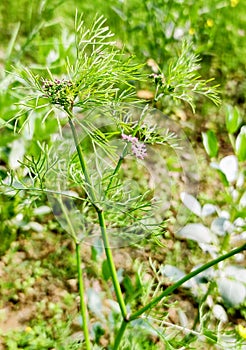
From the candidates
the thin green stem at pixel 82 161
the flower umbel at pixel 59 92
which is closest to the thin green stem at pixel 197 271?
the thin green stem at pixel 82 161

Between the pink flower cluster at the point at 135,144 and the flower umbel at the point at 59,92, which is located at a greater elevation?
the flower umbel at the point at 59,92

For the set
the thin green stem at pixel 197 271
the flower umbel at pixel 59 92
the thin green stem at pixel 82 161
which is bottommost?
the thin green stem at pixel 197 271

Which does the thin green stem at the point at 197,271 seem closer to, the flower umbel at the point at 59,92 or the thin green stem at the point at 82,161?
the thin green stem at the point at 82,161

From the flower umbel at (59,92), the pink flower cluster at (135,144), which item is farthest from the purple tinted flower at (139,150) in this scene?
the flower umbel at (59,92)

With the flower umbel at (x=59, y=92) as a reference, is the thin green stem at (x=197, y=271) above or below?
below

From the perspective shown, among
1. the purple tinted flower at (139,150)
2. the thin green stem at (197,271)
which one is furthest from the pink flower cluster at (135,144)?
the thin green stem at (197,271)

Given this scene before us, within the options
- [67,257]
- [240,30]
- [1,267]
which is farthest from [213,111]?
[1,267]

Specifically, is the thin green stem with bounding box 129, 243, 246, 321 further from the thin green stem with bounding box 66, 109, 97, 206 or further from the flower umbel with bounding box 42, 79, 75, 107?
the flower umbel with bounding box 42, 79, 75, 107

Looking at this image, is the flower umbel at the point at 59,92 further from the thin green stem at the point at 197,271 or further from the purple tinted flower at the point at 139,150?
the thin green stem at the point at 197,271
